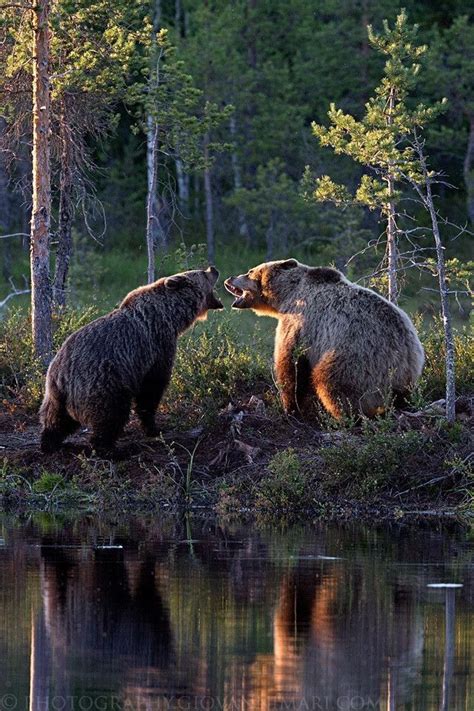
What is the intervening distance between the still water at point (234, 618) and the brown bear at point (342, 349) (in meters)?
2.08

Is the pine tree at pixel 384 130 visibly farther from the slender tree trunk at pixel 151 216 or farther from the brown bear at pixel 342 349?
the slender tree trunk at pixel 151 216

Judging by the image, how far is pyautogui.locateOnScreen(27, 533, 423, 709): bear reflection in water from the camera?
7.84 m

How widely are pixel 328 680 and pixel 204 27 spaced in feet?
131

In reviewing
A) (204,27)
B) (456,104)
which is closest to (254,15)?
(204,27)

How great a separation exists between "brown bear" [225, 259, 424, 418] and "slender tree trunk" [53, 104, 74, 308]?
244 inches

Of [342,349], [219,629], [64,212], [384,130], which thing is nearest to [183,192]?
[64,212]

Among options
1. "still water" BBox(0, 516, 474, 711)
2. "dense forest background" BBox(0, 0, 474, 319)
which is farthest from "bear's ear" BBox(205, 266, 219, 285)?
"dense forest background" BBox(0, 0, 474, 319)

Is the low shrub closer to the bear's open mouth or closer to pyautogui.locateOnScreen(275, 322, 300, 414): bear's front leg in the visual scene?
pyautogui.locateOnScreen(275, 322, 300, 414): bear's front leg

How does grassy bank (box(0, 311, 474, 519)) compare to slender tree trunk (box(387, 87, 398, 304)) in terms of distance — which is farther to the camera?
slender tree trunk (box(387, 87, 398, 304))

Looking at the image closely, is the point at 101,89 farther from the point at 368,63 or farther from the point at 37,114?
the point at 368,63

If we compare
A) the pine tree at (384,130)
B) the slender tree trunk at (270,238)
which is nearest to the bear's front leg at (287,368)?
the pine tree at (384,130)

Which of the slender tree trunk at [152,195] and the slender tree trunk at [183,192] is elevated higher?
the slender tree trunk at [183,192]

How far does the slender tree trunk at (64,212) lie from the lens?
68.3 ft

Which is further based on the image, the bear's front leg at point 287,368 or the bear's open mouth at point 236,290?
the bear's open mouth at point 236,290
